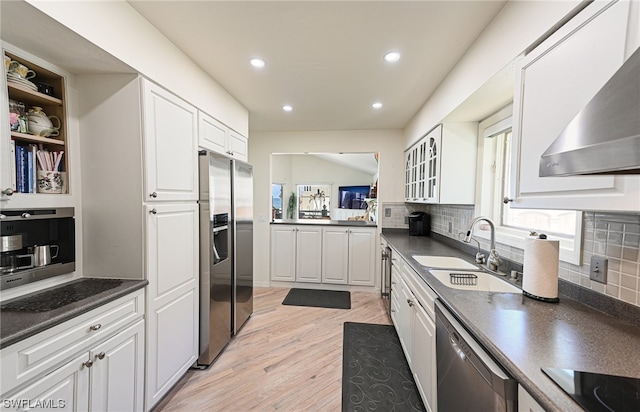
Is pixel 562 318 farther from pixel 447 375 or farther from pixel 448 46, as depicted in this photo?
pixel 448 46

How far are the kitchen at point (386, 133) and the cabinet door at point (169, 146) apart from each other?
125mm

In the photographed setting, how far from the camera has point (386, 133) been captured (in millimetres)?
3844

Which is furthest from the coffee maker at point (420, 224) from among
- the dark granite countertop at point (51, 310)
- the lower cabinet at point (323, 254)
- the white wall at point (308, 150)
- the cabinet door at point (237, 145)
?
the dark granite countertop at point (51, 310)

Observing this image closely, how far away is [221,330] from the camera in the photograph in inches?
89.9

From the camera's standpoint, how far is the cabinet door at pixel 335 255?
3877 mm

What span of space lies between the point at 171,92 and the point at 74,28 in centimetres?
62

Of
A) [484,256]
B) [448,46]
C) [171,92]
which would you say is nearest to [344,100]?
[448,46]

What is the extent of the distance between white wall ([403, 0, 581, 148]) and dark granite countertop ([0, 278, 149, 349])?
2388 mm

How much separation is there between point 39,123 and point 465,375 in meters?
2.43

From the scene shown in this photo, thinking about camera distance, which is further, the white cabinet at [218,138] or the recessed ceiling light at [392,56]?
the white cabinet at [218,138]

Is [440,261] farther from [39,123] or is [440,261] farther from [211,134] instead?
[39,123]

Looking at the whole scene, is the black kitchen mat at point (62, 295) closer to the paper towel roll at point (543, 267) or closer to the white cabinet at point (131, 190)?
the white cabinet at point (131, 190)

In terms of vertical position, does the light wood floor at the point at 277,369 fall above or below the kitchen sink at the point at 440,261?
below

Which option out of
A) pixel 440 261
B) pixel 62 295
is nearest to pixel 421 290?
pixel 440 261
